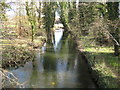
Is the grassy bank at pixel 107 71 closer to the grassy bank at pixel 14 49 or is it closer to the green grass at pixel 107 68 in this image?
the green grass at pixel 107 68

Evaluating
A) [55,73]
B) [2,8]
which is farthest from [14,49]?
[55,73]

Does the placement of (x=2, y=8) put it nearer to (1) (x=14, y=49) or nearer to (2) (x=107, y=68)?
(1) (x=14, y=49)

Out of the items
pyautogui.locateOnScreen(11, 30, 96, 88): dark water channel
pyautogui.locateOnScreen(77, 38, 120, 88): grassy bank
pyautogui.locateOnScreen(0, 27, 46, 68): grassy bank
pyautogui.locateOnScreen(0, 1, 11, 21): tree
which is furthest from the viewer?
pyautogui.locateOnScreen(11, 30, 96, 88): dark water channel

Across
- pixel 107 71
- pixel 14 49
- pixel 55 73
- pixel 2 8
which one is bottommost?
pixel 55 73

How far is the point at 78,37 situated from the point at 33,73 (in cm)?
867

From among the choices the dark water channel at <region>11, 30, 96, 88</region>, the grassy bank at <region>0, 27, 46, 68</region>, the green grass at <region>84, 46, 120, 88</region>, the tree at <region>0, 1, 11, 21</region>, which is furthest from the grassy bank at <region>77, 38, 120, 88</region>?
the tree at <region>0, 1, 11, 21</region>

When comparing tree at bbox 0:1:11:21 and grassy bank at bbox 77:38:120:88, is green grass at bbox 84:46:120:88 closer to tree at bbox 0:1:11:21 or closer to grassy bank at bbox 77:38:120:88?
grassy bank at bbox 77:38:120:88

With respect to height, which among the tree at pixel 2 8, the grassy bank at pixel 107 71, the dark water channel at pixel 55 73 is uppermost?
the tree at pixel 2 8

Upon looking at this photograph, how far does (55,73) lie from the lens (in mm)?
9586

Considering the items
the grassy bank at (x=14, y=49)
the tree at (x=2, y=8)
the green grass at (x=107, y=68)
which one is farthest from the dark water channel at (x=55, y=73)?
the tree at (x=2, y=8)

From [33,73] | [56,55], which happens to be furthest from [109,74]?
[56,55]

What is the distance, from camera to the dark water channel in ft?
26.9

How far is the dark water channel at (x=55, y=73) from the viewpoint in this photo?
8212 millimetres

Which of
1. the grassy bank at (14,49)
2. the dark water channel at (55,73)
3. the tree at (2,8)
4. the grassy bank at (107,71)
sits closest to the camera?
the tree at (2,8)
